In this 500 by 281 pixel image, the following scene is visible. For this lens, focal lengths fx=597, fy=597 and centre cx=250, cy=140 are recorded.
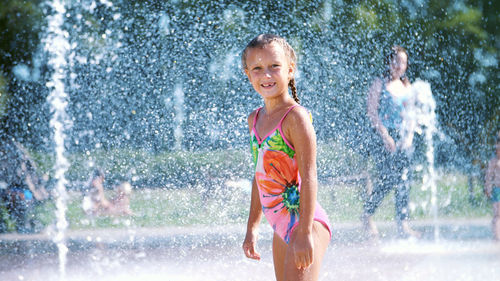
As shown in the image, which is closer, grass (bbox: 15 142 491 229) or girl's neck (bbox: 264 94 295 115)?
girl's neck (bbox: 264 94 295 115)

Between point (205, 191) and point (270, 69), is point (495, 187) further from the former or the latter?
point (270, 69)

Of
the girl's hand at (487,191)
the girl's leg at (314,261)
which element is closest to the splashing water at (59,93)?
the girl's hand at (487,191)

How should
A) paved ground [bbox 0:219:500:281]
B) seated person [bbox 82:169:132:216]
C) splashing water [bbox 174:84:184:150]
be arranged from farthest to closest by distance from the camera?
1. splashing water [bbox 174:84:184:150]
2. seated person [bbox 82:169:132:216]
3. paved ground [bbox 0:219:500:281]

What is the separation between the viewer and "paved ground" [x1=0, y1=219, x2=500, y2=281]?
379cm

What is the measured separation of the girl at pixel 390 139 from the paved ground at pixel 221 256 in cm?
28

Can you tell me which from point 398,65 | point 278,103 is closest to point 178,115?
point 398,65

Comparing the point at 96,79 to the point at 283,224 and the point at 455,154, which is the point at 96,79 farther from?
the point at 283,224

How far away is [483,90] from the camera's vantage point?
31.1 feet

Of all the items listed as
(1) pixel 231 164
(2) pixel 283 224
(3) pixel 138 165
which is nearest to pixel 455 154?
(1) pixel 231 164

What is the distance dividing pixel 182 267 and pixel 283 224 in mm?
2122

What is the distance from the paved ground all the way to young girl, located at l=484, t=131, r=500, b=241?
0.11 meters

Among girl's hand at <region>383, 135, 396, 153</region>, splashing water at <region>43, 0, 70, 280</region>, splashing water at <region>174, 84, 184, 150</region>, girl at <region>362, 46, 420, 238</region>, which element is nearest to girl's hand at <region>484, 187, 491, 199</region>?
girl at <region>362, 46, 420, 238</region>

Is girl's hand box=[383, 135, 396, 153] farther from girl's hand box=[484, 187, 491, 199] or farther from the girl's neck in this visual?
the girl's neck

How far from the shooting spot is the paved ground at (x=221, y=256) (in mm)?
3785
